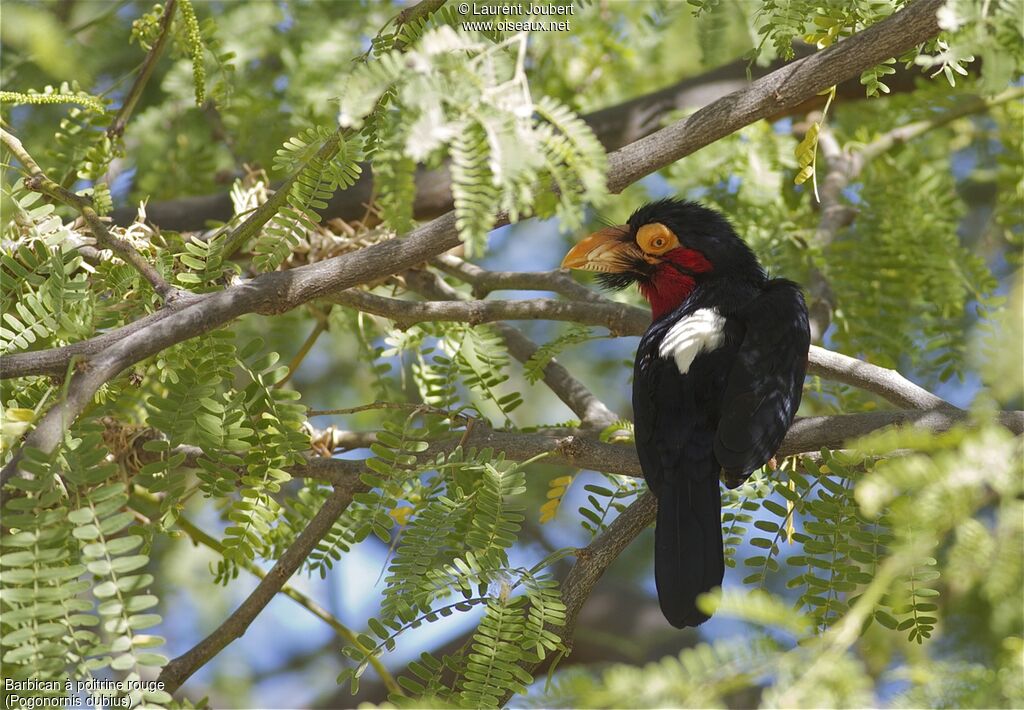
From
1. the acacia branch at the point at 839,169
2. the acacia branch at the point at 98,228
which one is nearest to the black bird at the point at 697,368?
the acacia branch at the point at 839,169

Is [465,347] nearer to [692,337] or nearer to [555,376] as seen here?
[555,376]

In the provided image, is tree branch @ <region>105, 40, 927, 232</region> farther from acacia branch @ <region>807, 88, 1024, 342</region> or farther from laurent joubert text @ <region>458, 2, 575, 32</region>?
laurent joubert text @ <region>458, 2, 575, 32</region>

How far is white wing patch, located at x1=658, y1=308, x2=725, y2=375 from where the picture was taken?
3205 millimetres

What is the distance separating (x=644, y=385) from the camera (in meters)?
3.21

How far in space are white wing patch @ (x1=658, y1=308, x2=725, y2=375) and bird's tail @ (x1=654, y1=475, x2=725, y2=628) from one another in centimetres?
Result: 46

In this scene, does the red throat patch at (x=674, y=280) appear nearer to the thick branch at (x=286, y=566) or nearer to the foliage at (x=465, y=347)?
the foliage at (x=465, y=347)

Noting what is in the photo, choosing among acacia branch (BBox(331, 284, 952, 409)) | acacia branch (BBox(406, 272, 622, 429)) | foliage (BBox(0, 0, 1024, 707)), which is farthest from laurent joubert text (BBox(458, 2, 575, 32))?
acacia branch (BBox(406, 272, 622, 429))

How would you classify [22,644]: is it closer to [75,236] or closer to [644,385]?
[75,236]

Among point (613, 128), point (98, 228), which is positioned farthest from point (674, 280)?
point (98, 228)

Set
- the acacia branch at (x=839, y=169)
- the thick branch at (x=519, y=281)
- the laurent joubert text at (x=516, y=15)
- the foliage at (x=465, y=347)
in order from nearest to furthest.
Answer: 1. the foliage at (x=465, y=347)
2. the laurent joubert text at (x=516, y=15)
3. the thick branch at (x=519, y=281)
4. the acacia branch at (x=839, y=169)

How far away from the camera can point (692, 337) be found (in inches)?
128

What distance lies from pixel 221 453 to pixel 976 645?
3.63 metres

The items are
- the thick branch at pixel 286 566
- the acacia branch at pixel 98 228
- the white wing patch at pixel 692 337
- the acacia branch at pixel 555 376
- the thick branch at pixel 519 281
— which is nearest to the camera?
the acacia branch at pixel 98 228

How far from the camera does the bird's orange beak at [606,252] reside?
3.59 meters
